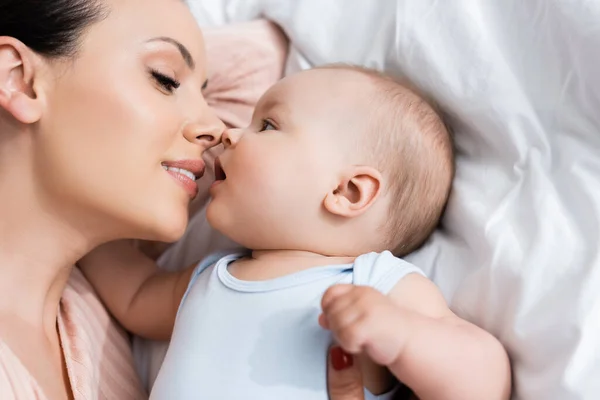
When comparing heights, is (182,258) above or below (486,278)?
below

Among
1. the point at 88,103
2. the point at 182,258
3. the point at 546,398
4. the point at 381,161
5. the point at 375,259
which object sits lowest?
the point at 182,258

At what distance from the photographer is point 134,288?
135 centimetres

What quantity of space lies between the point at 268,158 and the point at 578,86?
57cm

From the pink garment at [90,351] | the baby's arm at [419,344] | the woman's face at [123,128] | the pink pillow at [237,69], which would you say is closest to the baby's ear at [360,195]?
the baby's arm at [419,344]

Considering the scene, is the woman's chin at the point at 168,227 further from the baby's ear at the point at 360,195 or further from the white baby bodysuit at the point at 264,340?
the baby's ear at the point at 360,195

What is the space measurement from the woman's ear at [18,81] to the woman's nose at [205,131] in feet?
0.88

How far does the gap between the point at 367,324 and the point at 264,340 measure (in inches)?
9.2

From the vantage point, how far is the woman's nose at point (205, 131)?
1168mm

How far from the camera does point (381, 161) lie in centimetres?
112

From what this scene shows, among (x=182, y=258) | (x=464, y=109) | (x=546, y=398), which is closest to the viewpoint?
(x=546, y=398)

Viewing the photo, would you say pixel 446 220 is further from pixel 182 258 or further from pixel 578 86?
pixel 182 258

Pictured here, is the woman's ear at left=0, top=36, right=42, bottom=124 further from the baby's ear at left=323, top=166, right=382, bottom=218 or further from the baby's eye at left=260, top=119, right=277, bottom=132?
the baby's ear at left=323, top=166, right=382, bottom=218

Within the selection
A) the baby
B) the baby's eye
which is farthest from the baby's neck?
the baby's eye

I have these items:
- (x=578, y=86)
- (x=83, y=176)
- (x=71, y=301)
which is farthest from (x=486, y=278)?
(x=71, y=301)
